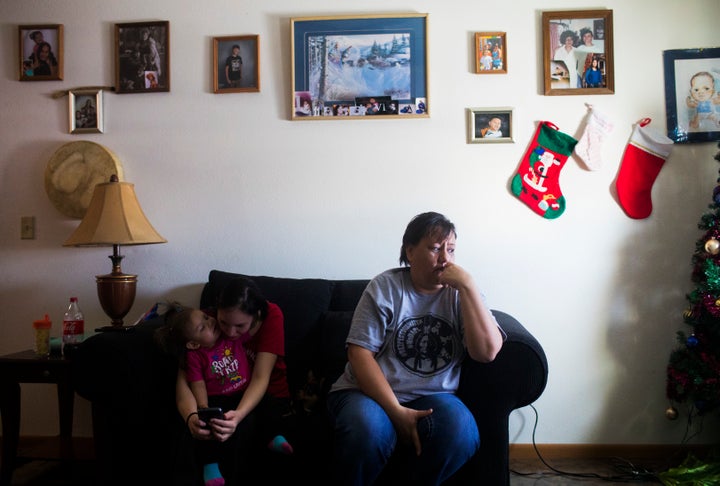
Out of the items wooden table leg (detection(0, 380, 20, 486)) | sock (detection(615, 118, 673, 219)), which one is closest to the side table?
wooden table leg (detection(0, 380, 20, 486))

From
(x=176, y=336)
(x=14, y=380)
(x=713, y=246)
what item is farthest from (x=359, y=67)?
(x=14, y=380)

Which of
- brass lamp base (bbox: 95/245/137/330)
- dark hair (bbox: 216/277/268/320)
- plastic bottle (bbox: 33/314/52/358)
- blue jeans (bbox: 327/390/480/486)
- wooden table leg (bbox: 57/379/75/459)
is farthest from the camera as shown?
wooden table leg (bbox: 57/379/75/459)

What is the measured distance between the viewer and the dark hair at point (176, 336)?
1.63m

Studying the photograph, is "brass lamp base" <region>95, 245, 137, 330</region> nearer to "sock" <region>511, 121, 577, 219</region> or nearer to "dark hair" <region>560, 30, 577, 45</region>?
"sock" <region>511, 121, 577, 219</region>

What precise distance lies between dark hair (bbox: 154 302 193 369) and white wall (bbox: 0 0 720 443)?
2.41ft

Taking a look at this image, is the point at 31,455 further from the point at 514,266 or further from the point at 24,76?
the point at 514,266

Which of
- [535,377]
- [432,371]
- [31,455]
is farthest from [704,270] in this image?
[31,455]

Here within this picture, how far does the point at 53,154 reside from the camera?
2439mm

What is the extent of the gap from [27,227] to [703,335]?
3.07 m

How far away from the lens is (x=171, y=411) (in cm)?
167

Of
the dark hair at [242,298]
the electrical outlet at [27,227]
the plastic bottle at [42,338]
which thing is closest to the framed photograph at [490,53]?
the dark hair at [242,298]

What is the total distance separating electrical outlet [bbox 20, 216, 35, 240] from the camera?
246 cm

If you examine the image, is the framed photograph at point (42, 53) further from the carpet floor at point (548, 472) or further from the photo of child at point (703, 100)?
the photo of child at point (703, 100)

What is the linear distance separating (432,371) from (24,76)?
7.82ft
